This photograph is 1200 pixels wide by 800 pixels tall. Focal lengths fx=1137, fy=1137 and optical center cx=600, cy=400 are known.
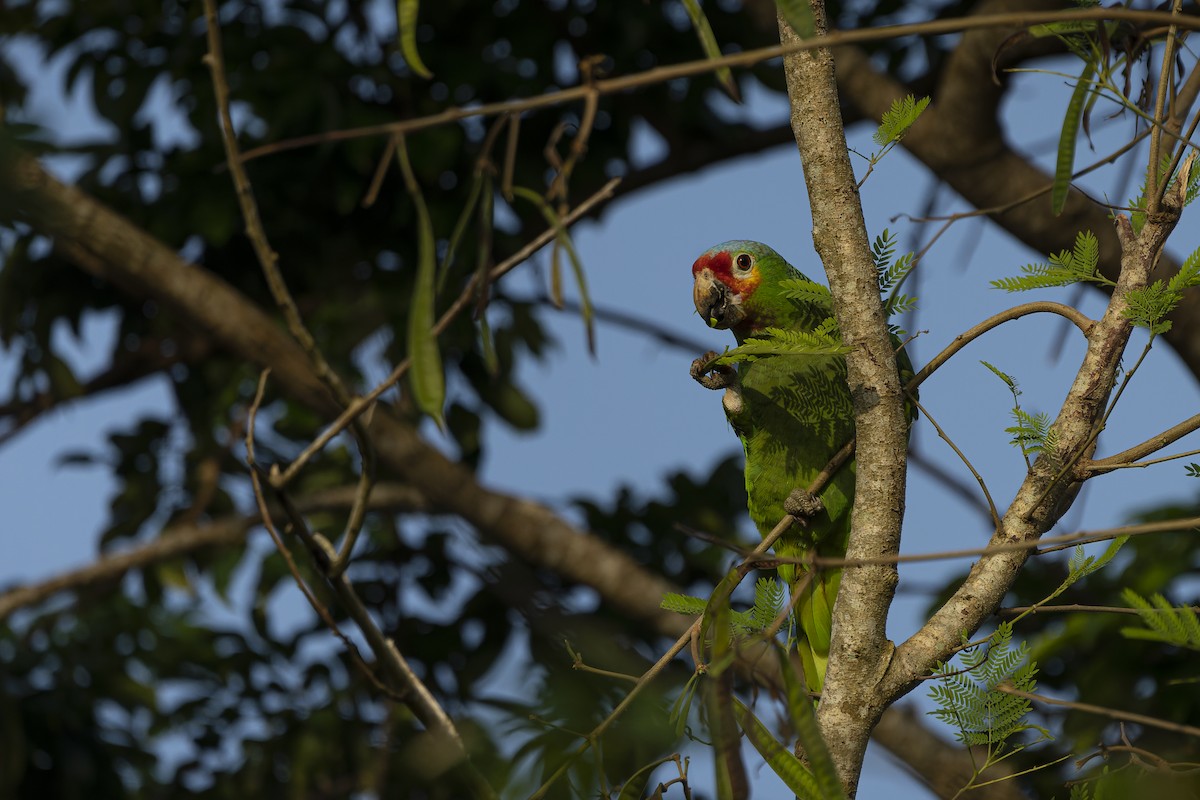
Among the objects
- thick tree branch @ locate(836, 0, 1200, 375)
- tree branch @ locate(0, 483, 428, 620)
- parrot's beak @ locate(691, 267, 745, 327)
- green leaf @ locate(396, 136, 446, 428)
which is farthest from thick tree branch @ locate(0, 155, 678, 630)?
green leaf @ locate(396, 136, 446, 428)

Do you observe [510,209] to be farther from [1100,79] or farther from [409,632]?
[1100,79]

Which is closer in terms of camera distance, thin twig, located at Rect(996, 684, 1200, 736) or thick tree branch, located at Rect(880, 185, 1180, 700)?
thin twig, located at Rect(996, 684, 1200, 736)

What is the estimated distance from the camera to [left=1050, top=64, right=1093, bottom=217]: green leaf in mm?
1328

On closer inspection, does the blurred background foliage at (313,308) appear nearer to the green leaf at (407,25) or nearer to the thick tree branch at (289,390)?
the thick tree branch at (289,390)

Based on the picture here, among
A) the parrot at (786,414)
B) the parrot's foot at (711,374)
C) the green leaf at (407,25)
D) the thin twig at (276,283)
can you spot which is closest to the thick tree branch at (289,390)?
the parrot at (786,414)

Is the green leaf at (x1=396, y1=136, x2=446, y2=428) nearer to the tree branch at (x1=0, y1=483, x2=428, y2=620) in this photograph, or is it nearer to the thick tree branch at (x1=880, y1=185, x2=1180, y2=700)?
the thick tree branch at (x1=880, y1=185, x2=1180, y2=700)

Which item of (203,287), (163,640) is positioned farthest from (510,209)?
(163,640)

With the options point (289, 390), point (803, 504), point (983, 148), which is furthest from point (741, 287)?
point (289, 390)

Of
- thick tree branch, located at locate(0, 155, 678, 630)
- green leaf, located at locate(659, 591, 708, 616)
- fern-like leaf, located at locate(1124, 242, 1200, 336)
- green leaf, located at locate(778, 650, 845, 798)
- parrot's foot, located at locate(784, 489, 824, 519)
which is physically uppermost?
thick tree branch, located at locate(0, 155, 678, 630)

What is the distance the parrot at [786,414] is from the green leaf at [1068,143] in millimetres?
736

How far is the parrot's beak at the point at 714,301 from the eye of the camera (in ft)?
8.43

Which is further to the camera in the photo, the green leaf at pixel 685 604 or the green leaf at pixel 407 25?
the green leaf at pixel 685 604

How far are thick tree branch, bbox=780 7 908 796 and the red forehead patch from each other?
3.78 feet

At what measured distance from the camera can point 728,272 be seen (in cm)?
260
